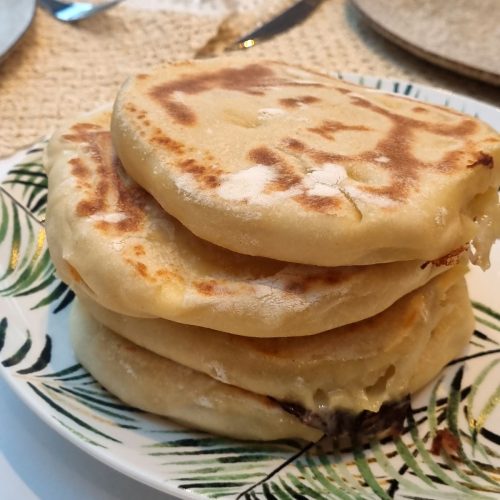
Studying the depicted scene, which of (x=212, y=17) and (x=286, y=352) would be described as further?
(x=212, y=17)

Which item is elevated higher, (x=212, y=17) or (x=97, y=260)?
(x=97, y=260)

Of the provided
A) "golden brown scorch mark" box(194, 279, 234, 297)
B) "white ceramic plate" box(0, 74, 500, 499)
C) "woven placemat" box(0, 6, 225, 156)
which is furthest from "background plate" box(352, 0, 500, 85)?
"golden brown scorch mark" box(194, 279, 234, 297)

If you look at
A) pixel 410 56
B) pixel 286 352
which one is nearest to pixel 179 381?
pixel 286 352

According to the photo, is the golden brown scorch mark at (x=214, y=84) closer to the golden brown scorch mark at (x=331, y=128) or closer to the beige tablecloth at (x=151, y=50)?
the golden brown scorch mark at (x=331, y=128)

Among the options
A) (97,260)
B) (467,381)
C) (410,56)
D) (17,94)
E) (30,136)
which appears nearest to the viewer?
(97,260)

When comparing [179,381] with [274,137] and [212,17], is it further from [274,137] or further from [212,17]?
[212,17]

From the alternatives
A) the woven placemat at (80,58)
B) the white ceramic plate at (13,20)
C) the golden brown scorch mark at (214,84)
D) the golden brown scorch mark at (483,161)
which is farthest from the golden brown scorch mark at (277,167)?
the white ceramic plate at (13,20)

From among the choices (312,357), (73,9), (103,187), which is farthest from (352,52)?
(312,357)

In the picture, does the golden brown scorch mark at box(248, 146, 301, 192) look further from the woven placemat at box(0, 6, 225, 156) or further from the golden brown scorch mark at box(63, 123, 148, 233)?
the woven placemat at box(0, 6, 225, 156)
